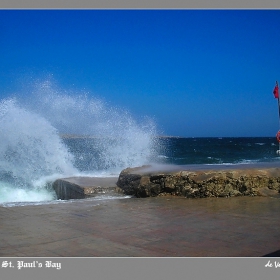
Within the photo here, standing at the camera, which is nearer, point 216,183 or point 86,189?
point 216,183

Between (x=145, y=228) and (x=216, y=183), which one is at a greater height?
(x=216, y=183)

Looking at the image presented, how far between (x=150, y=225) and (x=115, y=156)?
1370 cm

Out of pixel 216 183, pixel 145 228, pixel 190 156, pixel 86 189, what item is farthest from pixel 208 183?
pixel 190 156

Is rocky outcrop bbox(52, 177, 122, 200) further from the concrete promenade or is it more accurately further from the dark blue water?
the dark blue water

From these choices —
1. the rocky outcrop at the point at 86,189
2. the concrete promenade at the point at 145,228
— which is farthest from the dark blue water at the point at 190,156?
the concrete promenade at the point at 145,228

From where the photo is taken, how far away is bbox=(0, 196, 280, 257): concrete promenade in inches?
135

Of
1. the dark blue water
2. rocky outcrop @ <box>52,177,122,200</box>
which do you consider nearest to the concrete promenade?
rocky outcrop @ <box>52,177,122,200</box>

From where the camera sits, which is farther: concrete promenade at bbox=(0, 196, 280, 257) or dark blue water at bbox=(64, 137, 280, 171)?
dark blue water at bbox=(64, 137, 280, 171)

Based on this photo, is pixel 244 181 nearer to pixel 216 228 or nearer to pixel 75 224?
pixel 216 228

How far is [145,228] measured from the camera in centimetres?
439

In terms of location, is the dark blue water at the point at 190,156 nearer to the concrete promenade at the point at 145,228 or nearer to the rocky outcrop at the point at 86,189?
the rocky outcrop at the point at 86,189

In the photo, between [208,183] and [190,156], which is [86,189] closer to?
[208,183]

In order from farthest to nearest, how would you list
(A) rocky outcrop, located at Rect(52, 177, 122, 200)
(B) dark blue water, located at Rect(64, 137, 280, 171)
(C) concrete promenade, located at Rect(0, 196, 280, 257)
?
(B) dark blue water, located at Rect(64, 137, 280, 171) → (A) rocky outcrop, located at Rect(52, 177, 122, 200) → (C) concrete promenade, located at Rect(0, 196, 280, 257)

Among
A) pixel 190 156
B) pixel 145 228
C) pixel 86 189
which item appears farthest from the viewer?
pixel 190 156
